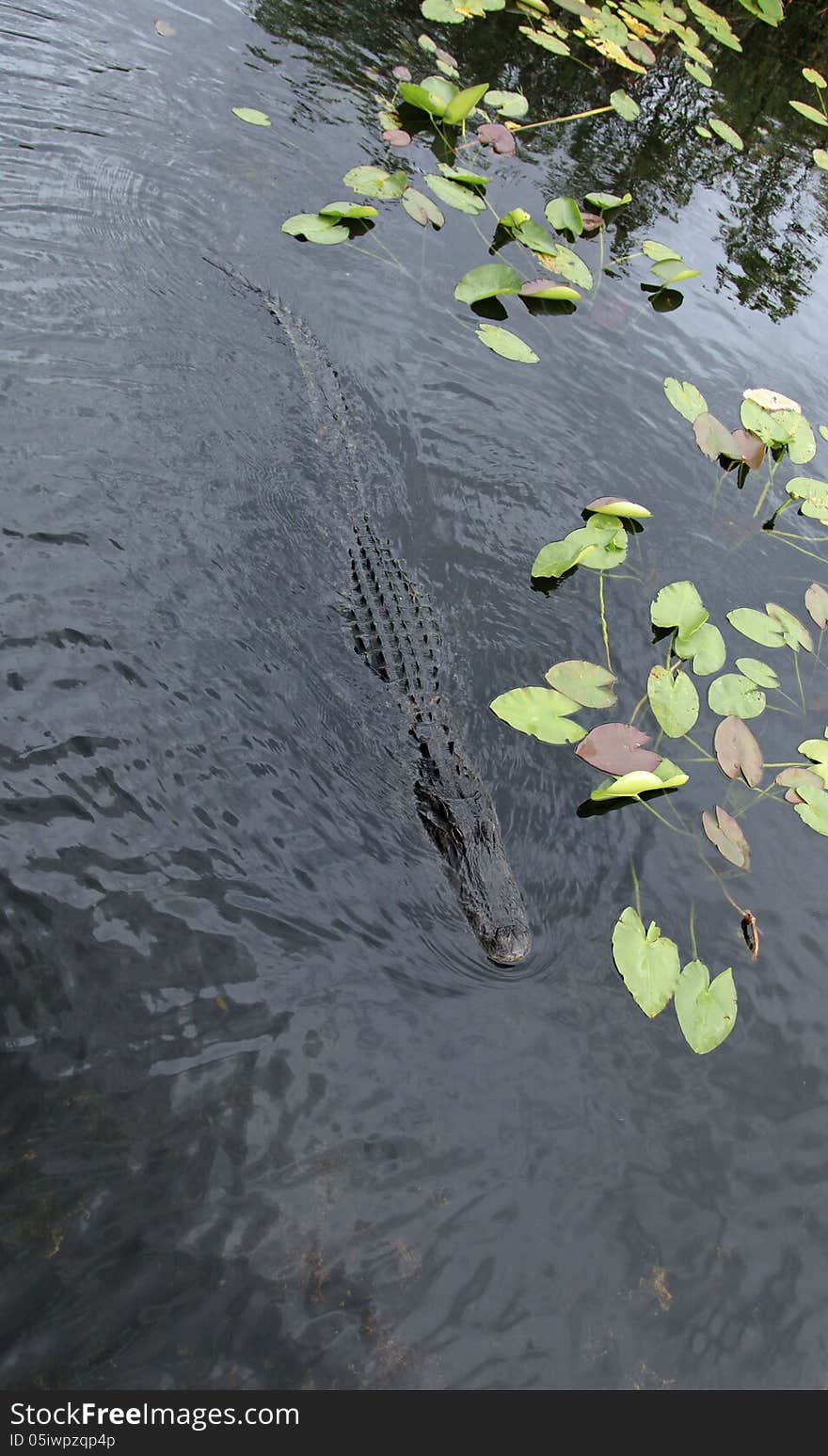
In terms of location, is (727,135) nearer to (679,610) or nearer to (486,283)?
(486,283)

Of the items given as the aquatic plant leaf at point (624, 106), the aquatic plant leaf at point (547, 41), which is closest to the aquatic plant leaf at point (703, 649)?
the aquatic plant leaf at point (624, 106)

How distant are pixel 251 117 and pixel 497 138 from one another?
1.86 metres

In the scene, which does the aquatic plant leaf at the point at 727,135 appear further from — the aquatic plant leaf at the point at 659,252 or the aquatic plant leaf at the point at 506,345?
the aquatic plant leaf at the point at 506,345

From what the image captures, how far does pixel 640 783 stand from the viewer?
Result: 11.0ft

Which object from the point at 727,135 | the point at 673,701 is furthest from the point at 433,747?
the point at 727,135

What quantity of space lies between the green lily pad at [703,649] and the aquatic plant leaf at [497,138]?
4765mm

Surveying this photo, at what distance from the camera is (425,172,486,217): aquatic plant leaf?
239 inches

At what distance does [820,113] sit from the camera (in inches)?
333

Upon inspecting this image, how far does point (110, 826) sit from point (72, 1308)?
52.7 inches

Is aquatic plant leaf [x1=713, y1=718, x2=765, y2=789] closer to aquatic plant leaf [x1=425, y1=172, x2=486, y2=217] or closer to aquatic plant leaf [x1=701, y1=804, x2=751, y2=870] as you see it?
aquatic plant leaf [x1=701, y1=804, x2=751, y2=870]

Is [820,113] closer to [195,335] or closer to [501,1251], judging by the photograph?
[195,335]

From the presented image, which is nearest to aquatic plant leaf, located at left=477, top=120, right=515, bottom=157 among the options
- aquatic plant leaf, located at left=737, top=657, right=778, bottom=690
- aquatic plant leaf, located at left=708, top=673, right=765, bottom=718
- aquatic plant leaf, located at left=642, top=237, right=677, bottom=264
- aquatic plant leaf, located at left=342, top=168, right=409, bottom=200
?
aquatic plant leaf, located at left=342, top=168, right=409, bottom=200

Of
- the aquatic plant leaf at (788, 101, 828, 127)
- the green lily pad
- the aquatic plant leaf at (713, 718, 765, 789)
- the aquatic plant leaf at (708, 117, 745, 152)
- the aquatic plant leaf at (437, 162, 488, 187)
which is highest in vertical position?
the aquatic plant leaf at (788, 101, 828, 127)

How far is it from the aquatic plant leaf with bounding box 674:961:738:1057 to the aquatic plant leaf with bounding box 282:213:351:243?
484 centimetres
